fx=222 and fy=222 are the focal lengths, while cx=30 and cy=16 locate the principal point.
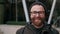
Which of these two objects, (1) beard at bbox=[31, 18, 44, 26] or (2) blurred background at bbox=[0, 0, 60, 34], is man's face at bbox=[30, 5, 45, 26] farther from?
(2) blurred background at bbox=[0, 0, 60, 34]

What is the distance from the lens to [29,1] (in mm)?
8805

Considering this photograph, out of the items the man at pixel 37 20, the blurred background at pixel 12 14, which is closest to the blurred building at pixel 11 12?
the blurred background at pixel 12 14

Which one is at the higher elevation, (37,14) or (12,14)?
(37,14)

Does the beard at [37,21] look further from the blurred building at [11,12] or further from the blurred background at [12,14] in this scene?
the blurred building at [11,12]

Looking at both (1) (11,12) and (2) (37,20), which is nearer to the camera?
(2) (37,20)

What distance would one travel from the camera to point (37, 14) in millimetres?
2055

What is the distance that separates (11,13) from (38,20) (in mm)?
7326

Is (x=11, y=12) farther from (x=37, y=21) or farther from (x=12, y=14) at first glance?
(x=37, y=21)

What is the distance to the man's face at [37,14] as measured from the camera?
204 cm

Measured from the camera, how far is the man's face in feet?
6.70

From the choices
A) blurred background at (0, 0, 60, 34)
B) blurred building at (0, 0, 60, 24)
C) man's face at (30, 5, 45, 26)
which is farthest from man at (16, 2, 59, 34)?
blurred building at (0, 0, 60, 24)

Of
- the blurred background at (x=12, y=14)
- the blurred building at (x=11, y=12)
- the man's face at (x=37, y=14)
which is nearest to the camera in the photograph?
the man's face at (x=37, y=14)

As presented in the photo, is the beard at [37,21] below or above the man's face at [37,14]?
below

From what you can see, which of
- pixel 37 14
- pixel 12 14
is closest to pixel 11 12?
pixel 12 14
